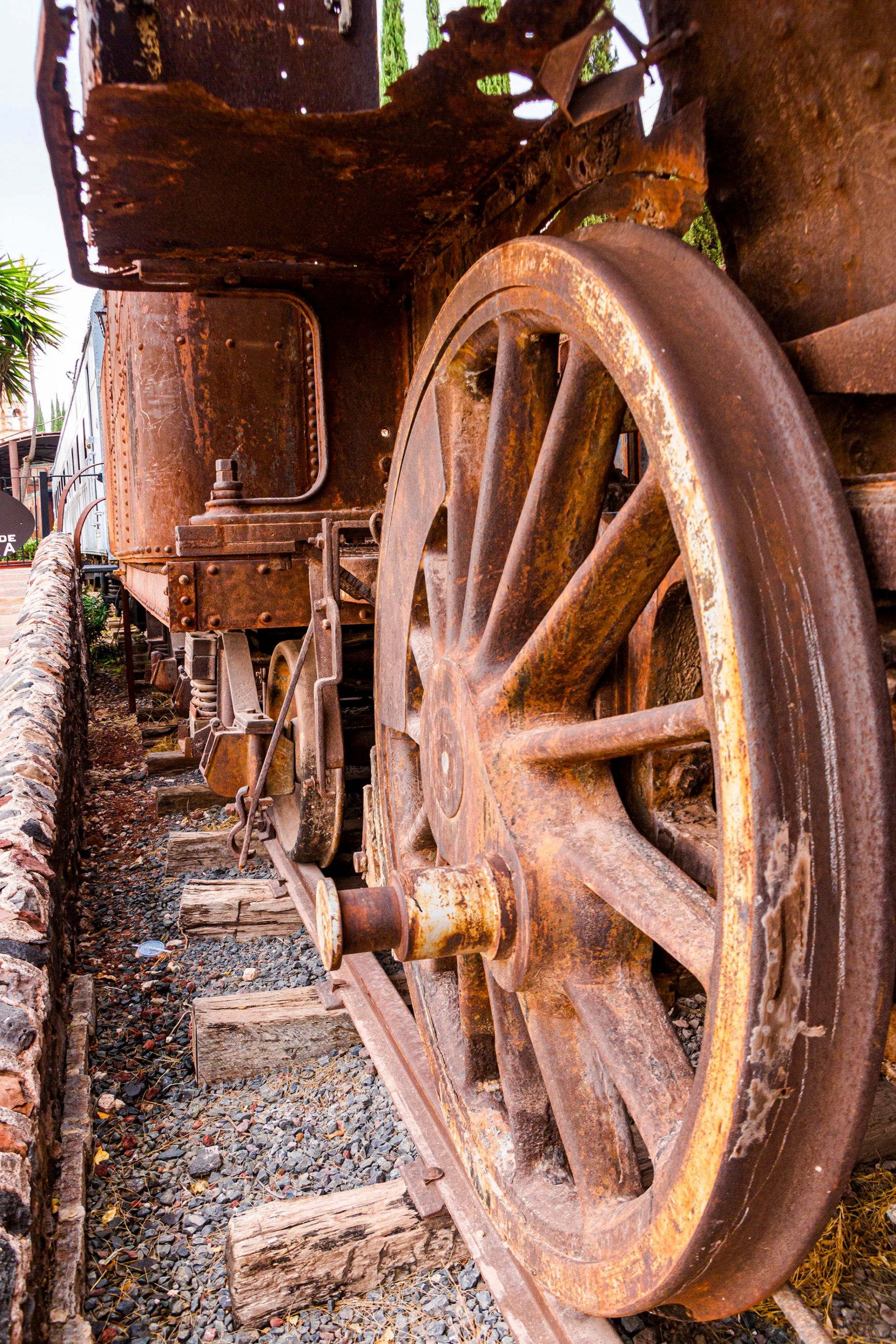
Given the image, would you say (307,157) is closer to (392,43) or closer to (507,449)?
(392,43)

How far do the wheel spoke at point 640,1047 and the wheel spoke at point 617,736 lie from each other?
37cm

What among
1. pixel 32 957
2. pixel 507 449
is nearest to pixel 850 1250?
pixel 507 449

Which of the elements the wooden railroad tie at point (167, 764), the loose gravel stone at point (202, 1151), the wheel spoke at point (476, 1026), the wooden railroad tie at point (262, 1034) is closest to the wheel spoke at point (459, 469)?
the wheel spoke at point (476, 1026)

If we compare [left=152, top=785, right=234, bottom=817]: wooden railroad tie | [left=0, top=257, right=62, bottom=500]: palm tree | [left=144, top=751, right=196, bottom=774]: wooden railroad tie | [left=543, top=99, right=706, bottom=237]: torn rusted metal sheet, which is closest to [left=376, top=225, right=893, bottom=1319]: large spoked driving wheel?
[left=543, top=99, right=706, bottom=237]: torn rusted metal sheet

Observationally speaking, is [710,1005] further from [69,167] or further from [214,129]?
[69,167]

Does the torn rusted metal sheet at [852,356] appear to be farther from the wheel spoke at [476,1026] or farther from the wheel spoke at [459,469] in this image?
the wheel spoke at [476,1026]

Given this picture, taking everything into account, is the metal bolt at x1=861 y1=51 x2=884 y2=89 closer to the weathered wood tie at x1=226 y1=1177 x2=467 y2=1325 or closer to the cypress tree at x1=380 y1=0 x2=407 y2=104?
the cypress tree at x1=380 y1=0 x2=407 y2=104

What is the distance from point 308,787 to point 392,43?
8.44ft

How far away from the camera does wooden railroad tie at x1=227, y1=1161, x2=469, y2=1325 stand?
206 cm

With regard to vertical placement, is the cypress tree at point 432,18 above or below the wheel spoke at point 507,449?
above

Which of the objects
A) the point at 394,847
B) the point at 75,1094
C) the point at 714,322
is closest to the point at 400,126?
the point at 714,322

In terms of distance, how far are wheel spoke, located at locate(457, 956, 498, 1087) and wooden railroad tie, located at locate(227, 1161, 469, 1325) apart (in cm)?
28

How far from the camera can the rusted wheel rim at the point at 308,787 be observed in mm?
3824

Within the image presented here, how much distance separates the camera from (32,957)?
2.47 metres
